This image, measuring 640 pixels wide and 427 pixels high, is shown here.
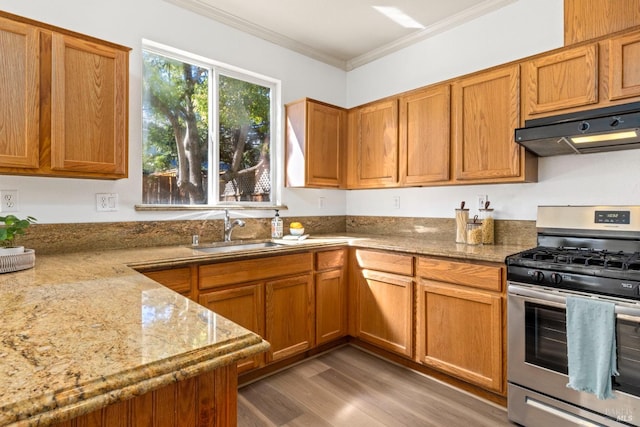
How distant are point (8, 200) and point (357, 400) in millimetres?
2333

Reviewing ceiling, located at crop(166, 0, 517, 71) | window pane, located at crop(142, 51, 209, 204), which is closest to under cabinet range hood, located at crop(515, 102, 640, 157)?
ceiling, located at crop(166, 0, 517, 71)

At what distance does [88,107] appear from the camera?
1.96 meters

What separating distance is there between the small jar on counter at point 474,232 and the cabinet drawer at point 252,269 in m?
1.18

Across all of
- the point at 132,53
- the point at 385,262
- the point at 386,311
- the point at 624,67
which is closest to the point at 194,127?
the point at 132,53

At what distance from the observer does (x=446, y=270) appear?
7.53 feet

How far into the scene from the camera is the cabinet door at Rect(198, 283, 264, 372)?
2174 mm

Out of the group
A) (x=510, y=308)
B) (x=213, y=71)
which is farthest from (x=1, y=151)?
(x=510, y=308)

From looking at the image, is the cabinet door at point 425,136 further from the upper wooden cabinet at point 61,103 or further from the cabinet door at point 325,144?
the upper wooden cabinet at point 61,103

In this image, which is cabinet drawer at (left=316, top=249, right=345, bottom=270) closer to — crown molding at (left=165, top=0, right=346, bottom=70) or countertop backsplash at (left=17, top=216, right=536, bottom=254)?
countertop backsplash at (left=17, top=216, right=536, bottom=254)

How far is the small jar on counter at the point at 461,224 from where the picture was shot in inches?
106

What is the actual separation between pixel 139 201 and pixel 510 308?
2.43 metres

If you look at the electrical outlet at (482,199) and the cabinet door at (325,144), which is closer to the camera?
the electrical outlet at (482,199)

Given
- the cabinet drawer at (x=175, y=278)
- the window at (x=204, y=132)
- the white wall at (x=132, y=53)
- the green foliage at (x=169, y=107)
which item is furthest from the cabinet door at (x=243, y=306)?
the green foliage at (x=169, y=107)

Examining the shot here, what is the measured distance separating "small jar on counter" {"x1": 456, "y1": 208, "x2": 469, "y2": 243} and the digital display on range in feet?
2.61
